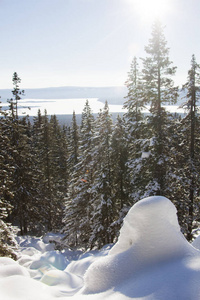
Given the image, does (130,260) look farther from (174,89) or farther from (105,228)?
(105,228)

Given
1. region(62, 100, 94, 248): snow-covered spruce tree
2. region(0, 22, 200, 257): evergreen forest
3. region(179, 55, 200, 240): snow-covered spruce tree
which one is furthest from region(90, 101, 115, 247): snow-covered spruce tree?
region(179, 55, 200, 240): snow-covered spruce tree

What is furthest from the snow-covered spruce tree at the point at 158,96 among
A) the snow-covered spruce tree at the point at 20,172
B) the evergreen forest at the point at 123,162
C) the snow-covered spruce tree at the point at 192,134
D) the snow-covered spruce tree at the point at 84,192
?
the snow-covered spruce tree at the point at 20,172

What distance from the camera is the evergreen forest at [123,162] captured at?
15.1 m

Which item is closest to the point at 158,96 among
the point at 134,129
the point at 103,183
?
the point at 134,129

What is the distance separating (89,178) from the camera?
78.2 ft

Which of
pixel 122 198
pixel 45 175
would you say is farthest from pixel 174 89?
pixel 45 175

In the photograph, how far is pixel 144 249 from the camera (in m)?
4.02

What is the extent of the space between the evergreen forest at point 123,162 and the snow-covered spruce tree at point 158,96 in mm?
63

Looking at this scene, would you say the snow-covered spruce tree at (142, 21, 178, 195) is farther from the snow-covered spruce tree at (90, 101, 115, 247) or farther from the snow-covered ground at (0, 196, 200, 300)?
the snow-covered ground at (0, 196, 200, 300)

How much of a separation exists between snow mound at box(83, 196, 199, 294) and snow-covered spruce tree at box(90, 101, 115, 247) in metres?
15.4

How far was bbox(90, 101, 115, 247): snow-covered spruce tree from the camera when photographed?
1986 centimetres

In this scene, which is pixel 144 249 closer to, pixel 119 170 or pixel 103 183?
pixel 103 183

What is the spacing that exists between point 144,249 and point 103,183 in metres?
16.0

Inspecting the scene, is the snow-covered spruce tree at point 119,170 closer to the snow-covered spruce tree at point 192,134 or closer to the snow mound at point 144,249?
the snow-covered spruce tree at point 192,134
